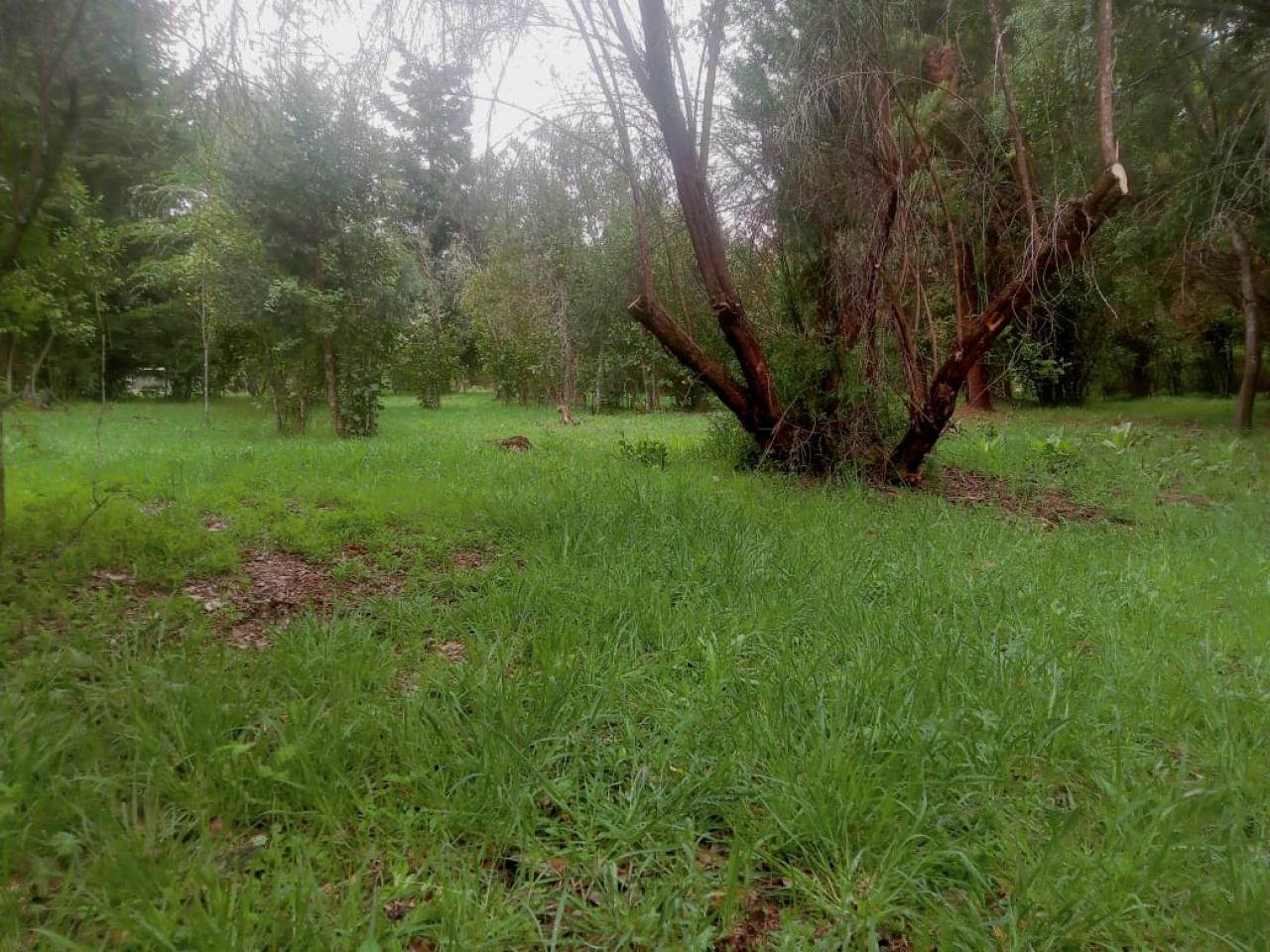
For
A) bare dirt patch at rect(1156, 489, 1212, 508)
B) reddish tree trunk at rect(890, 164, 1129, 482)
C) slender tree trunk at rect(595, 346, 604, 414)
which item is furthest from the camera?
slender tree trunk at rect(595, 346, 604, 414)

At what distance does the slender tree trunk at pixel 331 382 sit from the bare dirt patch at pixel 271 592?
807 cm

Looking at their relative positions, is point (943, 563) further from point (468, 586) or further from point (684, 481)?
point (468, 586)

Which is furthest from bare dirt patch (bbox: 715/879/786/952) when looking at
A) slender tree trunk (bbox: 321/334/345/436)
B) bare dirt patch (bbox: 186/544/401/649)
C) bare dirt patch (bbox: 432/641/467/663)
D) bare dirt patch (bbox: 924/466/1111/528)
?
slender tree trunk (bbox: 321/334/345/436)

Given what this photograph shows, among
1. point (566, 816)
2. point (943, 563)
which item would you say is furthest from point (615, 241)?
point (566, 816)

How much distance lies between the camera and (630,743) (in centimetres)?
211

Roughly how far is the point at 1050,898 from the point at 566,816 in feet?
4.18

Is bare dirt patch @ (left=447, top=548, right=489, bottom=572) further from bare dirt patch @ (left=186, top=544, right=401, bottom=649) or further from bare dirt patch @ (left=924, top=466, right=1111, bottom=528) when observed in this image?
bare dirt patch @ (left=924, top=466, right=1111, bottom=528)

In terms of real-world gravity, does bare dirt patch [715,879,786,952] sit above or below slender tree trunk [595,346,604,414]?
below

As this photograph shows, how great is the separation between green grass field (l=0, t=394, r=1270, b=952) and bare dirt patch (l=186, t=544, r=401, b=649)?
0.05 m

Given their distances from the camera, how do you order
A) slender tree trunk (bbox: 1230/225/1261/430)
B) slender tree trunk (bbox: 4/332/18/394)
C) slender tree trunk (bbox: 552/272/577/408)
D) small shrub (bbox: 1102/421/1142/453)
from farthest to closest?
slender tree trunk (bbox: 552/272/577/408) → slender tree trunk (bbox: 1230/225/1261/430) → small shrub (bbox: 1102/421/1142/453) → slender tree trunk (bbox: 4/332/18/394)

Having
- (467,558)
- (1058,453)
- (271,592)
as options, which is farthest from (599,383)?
(271,592)

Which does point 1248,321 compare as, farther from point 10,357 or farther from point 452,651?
point 10,357

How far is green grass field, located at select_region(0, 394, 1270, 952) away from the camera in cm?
150

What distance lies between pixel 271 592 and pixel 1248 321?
15.6m
